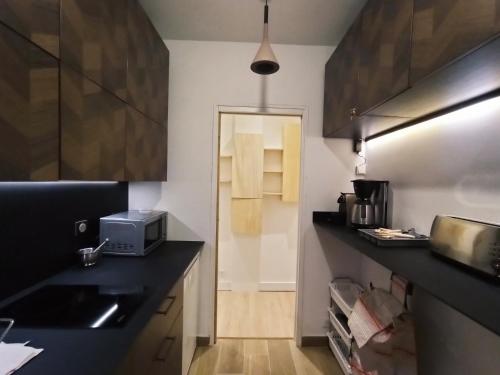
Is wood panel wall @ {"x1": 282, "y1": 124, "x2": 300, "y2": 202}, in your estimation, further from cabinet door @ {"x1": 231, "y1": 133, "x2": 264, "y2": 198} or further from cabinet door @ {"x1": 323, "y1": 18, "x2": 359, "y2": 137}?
cabinet door @ {"x1": 323, "y1": 18, "x2": 359, "y2": 137}

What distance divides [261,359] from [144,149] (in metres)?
1.95

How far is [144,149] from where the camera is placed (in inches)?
68.3

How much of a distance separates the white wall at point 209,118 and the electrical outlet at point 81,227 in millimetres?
578

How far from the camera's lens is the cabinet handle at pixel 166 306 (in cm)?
119

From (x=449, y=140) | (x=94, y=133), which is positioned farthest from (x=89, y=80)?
(x=449, y=140)

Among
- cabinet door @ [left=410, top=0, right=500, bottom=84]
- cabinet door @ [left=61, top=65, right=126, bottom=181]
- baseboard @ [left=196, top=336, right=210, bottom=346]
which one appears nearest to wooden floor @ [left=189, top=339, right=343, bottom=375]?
baseboard @ [left=196, top=336, right=210, bottom=346]

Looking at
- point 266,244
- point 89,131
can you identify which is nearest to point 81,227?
point 89,131

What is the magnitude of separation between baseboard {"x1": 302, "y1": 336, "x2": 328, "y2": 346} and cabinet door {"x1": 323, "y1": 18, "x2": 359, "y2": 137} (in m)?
1.85

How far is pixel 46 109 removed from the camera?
0.89m

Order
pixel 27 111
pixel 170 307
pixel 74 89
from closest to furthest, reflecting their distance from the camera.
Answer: pixel 27 111, pixel 74 89, pixel 170 307

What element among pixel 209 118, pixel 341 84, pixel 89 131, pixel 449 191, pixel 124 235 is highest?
pixel 341 84

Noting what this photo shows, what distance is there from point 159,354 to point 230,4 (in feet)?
7.10

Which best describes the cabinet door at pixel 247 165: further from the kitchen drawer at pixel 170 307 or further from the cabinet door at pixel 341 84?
the kitchen drawer at pixel 170 307

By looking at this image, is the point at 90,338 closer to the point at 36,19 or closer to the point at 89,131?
the point at 89,131
